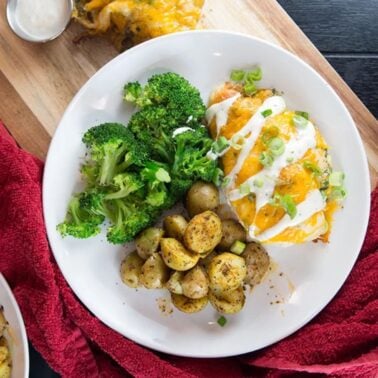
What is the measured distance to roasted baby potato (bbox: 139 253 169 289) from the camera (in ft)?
6.63

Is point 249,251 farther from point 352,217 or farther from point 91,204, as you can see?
point 91,204

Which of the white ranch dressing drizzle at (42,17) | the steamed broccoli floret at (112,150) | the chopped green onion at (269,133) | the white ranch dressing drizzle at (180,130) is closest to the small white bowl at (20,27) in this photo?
the white ranch dressing drizzle at (42,17)

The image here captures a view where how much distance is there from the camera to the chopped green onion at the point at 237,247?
206 centimetres

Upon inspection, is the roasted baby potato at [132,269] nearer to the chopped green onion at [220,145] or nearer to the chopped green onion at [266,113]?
the chopped green onion at [220,145]

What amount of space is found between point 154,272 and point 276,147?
0.50 m

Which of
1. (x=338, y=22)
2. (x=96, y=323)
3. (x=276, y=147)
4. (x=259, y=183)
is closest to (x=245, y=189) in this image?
(x=259, y=183)

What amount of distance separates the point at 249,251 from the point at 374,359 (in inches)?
18.5

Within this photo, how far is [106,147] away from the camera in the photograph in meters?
1.97

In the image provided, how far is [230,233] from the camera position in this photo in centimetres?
207

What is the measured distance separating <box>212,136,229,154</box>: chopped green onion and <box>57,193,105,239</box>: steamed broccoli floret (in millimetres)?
371

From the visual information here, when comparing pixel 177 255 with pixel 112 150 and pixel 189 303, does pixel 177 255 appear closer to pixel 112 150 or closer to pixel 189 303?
pixel 189 303

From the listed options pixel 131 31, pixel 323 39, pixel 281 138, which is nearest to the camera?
pixel 281 138

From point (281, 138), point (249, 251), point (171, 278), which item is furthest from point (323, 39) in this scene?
point (171, 278)

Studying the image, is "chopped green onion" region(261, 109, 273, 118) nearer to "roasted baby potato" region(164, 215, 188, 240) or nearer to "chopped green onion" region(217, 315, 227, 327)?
"roasted baby potato" region(164, 215, 188, 240)
